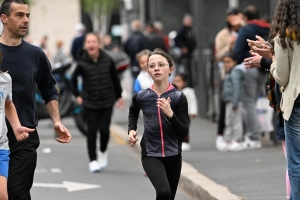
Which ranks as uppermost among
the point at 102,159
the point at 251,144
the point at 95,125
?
the point at 95,125

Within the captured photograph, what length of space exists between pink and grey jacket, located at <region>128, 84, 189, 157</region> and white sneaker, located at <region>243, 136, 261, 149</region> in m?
6.17

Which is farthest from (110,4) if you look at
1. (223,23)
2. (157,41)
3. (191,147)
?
(191,147)

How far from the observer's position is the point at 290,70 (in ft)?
21.1

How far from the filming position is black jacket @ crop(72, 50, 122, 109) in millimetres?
11711

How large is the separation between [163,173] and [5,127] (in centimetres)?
134

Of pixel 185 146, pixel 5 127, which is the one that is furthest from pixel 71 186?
pixel 5 127

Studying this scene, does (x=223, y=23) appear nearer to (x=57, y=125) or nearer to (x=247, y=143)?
(x=247, y=143)

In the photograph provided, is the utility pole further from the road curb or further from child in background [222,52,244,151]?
the road curb

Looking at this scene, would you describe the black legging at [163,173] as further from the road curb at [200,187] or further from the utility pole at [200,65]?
the utility pole at [200,65]

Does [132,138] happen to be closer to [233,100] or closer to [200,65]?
[233,100]

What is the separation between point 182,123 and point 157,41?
43.0 feet

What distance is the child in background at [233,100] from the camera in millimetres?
Answer: 12906

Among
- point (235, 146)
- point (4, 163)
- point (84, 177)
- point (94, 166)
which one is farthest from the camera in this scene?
point (235, 146)

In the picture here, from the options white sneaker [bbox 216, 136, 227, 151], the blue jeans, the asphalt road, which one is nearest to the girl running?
the blue jeans
